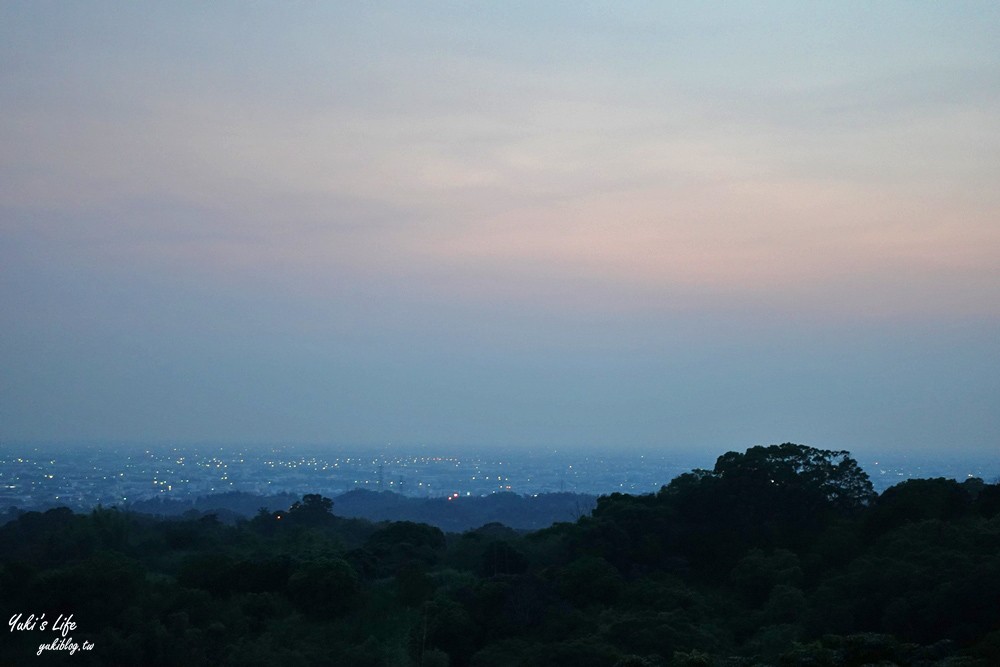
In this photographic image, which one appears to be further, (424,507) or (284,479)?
(284,479)

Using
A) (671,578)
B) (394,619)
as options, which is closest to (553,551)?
(671,578)

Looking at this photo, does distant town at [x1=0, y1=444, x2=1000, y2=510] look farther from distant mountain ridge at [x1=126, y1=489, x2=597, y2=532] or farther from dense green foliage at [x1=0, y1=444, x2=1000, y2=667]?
dense green foliage at [x1=0, y1=444, x2=1000, y2=667]

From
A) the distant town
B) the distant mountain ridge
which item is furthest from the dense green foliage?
the distant town

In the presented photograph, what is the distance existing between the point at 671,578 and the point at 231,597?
12.7 metres

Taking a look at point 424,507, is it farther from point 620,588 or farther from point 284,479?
point 620,588

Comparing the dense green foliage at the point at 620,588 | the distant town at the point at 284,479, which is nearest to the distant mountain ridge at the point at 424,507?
the distant town at the point at 284,479

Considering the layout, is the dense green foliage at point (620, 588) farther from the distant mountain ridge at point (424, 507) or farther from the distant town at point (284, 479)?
the distant town at point (284, 479)

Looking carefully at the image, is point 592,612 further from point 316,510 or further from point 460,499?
point 460,499

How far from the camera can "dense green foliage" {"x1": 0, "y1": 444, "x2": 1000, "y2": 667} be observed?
1998cm

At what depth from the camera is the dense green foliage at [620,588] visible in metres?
20.0

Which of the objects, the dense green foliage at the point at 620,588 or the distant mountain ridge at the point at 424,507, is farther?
the distant mountain ridge at the point at 424,507

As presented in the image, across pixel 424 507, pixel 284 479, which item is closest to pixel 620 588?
pixel 424 507

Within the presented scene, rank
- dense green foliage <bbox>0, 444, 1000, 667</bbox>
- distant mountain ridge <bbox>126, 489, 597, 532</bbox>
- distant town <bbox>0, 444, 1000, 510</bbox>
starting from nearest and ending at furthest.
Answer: dense green foliage <bbox>0, 444, 1000, 667</bbox>
distant mountain ridge <bbox>126, 489, 597, 532</bbox>
distant town <bbox>0, 444, 1000, 510</bbox>

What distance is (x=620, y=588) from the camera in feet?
84.1
